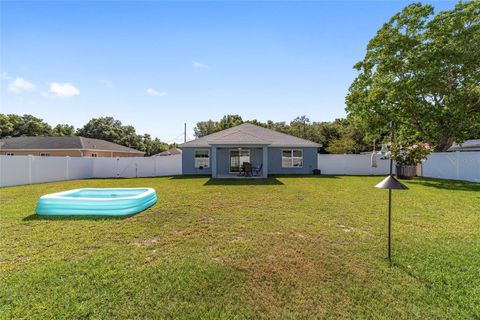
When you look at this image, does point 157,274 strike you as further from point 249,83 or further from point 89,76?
point 249,83

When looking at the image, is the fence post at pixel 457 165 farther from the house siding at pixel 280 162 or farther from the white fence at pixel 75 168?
the white fence at pixel 75 168

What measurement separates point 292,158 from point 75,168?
680 inches

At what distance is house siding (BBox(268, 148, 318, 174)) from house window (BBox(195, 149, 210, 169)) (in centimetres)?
526

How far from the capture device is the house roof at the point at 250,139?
1623 centimetres

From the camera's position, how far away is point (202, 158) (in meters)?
20.3

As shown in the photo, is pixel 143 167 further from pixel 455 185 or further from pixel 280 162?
pixel 455 185

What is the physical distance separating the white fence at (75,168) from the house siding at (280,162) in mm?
8240

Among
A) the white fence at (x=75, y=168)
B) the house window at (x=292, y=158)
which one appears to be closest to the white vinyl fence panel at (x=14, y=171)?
the white fence at (x=75, y=168)

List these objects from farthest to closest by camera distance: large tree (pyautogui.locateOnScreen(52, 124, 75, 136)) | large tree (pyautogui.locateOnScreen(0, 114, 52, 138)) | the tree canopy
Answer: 1. large tree (pyautogui.locateOnScreen(52, 124, 75, 136))
2. the tree canopy
3. large tree (pyautogui.locateOnScreen(0, 114, 52, 138))

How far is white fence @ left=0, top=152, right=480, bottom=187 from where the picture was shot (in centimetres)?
1419

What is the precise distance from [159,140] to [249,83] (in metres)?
46.8

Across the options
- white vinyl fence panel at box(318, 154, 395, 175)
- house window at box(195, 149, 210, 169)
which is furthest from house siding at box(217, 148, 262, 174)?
white vinyl fence panel at box(318, 154, 395, 175)

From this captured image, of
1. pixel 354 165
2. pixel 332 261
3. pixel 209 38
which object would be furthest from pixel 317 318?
pixel 354 165

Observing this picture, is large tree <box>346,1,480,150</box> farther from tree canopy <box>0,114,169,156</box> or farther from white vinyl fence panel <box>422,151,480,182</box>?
tree canopy <box>0,114,169,156</box>
